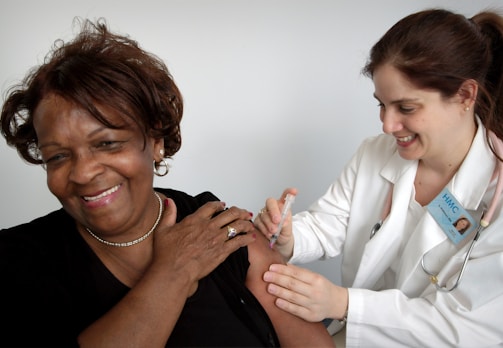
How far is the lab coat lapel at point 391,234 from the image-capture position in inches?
57.9

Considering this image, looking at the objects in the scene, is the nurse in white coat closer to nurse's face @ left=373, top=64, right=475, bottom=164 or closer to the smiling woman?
nurse's face @ left=373, top=64, right=475, bottom=164

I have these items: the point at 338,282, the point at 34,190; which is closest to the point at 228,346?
the point at 34,190

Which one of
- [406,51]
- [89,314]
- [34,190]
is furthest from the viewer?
[34,190]

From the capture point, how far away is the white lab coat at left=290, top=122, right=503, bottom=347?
120 cm

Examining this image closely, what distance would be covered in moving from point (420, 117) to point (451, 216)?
0.35m

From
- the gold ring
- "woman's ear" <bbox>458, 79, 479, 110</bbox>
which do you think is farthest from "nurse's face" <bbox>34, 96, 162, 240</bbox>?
"woman's ear" <bbox>458, 79, 479, 110</bbox>

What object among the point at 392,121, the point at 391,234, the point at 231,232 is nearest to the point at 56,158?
the point at 231,232

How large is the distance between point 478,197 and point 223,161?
1.26 metres

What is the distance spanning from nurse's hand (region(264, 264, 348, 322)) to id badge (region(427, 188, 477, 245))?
439mm

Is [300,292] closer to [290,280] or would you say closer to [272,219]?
[290,280]

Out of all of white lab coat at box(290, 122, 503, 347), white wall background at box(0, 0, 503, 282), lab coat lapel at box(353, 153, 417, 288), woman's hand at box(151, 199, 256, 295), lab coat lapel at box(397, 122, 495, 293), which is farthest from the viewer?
white wall background at box(0, 0, 503, 282)

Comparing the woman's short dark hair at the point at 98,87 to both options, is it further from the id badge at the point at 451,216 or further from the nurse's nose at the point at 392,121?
the id badge at the point at 451,216

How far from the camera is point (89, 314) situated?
1040 mm

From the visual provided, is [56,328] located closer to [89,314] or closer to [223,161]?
[89,314]
